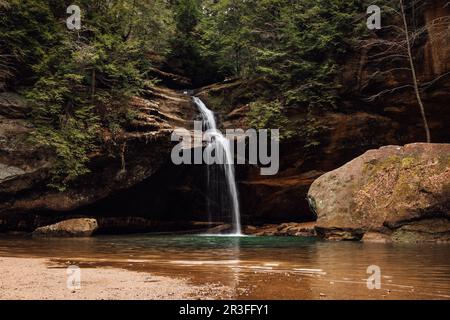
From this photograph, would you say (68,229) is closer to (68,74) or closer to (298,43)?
(68,74)

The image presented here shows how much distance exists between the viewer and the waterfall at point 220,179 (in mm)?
20016

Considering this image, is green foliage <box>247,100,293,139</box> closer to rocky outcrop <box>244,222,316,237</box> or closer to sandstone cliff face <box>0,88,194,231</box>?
sandstone cliff face <box>0,88,194,231</box>

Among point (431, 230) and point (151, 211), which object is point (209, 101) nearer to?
point (151, 211)

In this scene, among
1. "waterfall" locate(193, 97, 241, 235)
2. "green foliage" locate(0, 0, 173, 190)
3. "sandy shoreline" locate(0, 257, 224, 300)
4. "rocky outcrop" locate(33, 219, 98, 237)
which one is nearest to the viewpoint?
"sandy shoreline" locate(0, 257, 224, 300)

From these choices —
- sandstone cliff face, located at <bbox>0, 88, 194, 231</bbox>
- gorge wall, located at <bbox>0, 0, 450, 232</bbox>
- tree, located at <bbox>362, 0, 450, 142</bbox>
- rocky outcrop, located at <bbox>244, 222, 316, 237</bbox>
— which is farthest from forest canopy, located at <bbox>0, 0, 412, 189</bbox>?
rocky outcrop, located at <bbox>244, 222, 316, 237</bbox>

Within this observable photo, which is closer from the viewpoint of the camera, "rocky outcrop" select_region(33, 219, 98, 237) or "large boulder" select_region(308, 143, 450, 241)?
"large boulder" select_region(308, 143, 450, 241)

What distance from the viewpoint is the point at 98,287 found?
4.66 m

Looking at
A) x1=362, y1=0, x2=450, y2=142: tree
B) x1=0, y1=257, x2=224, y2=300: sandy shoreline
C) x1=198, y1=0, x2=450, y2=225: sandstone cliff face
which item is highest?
x1=362, y1=0, x2=450, y2=142: tree

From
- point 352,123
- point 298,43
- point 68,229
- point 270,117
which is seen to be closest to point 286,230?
point 270,117

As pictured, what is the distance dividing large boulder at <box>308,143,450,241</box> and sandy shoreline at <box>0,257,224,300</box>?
955 centimetres

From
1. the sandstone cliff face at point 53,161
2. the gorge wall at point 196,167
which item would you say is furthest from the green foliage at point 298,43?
the sandstone cliff face at point 53,161

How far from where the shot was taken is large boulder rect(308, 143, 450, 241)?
12.4 meters

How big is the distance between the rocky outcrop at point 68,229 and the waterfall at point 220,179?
21.8ft
